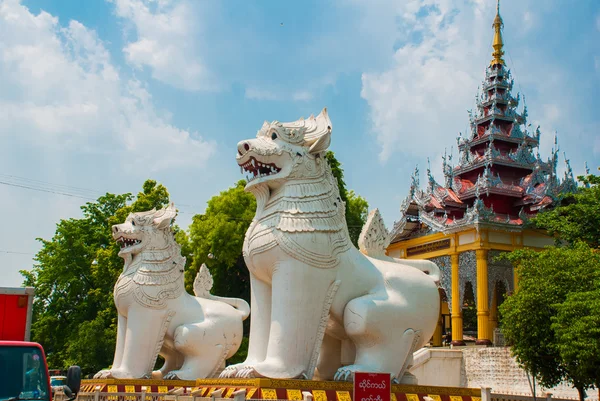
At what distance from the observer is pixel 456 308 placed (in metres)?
25.6

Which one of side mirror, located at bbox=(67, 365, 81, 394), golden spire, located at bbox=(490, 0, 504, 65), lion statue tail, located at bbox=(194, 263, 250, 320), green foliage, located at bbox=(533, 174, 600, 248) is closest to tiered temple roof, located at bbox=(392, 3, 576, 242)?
golden spire, located at bbox=(490, 0, 504, 65)

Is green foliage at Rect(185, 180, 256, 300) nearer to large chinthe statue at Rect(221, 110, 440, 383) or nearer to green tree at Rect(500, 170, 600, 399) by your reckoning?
green tree at Rect(500, 170, 600, 399)

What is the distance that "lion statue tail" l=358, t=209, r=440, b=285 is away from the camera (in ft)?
33.1

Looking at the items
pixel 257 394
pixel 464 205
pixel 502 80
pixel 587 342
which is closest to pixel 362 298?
pixel 257 394

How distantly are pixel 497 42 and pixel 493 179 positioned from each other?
6962mm

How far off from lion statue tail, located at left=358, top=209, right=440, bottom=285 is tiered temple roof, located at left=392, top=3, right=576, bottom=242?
15036 mm

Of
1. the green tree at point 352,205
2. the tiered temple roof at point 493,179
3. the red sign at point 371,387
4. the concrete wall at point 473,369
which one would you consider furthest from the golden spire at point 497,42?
the red sign at point 371,387

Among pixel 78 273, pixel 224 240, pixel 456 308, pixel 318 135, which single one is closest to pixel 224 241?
pixel 224 240

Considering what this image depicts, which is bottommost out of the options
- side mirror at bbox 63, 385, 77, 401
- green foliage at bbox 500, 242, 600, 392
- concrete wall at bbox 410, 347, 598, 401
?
concrete wall at bbox 410, 347, 598, 401

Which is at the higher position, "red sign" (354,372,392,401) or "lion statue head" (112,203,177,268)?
"lion statue head" (112,203,177,268)

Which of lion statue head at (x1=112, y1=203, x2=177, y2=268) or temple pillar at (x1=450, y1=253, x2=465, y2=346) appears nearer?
lion statue head at (x1=112, y1=203, x2=177, y2=268)

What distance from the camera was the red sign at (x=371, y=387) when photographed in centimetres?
727

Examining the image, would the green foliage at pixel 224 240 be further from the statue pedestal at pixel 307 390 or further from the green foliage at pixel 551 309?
the statue pedestal at pixel 307 390

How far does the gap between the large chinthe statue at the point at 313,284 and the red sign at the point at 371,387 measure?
1.26 metres
